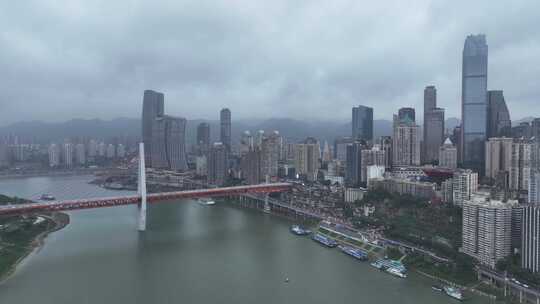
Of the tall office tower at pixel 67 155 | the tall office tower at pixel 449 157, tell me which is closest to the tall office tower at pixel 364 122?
A: the tall office tower at pixel 449 157

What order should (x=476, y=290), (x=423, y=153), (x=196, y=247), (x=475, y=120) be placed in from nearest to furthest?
1. (x=476, y=290)
2. (x=196, y=247)
3. (x=475, y=120)
4. (x=423, y=153)

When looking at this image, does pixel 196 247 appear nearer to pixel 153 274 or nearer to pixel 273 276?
pixel 153 274

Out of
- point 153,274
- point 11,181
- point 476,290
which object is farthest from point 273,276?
point 11,181

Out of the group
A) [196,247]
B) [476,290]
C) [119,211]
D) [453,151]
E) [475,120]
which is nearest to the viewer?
[476,290]

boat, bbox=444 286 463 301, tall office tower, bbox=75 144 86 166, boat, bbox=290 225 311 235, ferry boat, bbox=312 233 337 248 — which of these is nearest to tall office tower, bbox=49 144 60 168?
tall office tower, bbox=75 144 86 166

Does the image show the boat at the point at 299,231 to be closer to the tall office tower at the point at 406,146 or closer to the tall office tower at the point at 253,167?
the tall office tower at the point at 253,167

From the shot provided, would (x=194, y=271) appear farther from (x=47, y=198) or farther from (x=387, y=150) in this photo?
(x=387, y=150)

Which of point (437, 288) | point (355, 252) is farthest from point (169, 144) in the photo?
point (437, 288)
